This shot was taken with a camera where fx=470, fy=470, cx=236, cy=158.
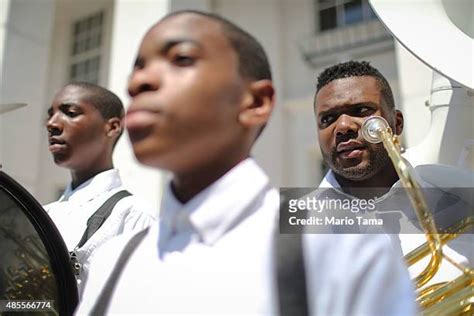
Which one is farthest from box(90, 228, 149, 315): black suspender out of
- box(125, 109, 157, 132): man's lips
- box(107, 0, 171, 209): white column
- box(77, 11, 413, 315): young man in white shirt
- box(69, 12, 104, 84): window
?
box(69, 12, 104, 84): window

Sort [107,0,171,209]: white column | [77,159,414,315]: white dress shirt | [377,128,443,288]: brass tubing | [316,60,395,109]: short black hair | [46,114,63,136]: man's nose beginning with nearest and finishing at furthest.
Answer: [77,159,414,315]: white dress shirt → [377,128,443,288]: brass tubing → [316,60,395,109]: short black hair → [46,114,63,136]: man's nose → [107,0,171,209]: white column

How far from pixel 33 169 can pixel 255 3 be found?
1.63 metres

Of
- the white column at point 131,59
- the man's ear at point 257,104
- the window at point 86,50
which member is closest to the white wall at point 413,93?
the man's ear at point 257,104

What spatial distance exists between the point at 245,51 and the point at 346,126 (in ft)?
1.22

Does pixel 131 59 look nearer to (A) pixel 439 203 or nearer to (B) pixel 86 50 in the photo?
(B) pixel 86 50

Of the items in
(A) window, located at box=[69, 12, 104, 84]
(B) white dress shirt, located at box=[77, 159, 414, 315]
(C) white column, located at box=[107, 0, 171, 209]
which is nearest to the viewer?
(B) white dress shirt, located at box=[77, 159, 414, 315]

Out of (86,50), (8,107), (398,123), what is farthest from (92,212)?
(86,50)

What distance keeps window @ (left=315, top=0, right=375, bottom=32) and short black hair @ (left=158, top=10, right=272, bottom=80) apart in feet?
8.26

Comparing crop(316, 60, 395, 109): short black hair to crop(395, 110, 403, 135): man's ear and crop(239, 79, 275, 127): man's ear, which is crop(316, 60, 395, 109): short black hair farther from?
crop(239, 79, 275, 127): man's ear

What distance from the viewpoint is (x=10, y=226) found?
3.42 feet

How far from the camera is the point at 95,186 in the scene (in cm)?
114

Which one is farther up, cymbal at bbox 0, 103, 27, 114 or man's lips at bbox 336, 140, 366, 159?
man's lips at bbox 336, 140, 366, 159

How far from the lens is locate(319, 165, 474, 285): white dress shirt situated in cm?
91

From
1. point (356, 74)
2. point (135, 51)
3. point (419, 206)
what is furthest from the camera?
point (135, 51)
